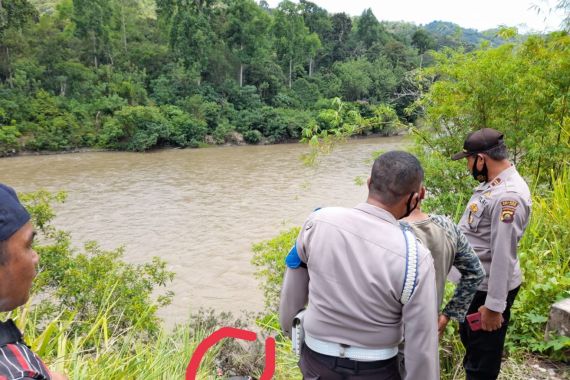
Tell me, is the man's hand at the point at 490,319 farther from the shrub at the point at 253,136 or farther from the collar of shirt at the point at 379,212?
the shrub at the point at 253,136

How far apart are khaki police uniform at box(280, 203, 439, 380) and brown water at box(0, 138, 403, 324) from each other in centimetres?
448

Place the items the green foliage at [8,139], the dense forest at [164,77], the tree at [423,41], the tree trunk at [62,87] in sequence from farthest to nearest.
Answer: the tree at [423,41]
the tree trunk at [62,87]
the dense forest at [164,77]
the green foliage at [8,139]

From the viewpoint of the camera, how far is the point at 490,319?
213 centimetres

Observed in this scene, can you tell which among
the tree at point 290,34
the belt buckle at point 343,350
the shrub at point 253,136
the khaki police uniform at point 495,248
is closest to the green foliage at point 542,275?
the khaki police uniform at point 495,248

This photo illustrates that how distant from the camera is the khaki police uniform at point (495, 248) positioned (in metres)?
2.10

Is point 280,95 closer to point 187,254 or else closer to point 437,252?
point 187,254

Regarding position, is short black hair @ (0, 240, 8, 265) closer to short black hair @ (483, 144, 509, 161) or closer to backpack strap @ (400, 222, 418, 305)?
backpack strap @ (400, 222, 418, 305)

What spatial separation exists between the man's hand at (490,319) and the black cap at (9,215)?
6.32 feet

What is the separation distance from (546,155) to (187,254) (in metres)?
7.22

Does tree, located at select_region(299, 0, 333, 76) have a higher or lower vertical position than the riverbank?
higher

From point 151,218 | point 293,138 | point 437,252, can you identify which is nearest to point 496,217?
point 437,252

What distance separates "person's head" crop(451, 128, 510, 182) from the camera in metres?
2.28

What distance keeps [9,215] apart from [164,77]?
1227 inches

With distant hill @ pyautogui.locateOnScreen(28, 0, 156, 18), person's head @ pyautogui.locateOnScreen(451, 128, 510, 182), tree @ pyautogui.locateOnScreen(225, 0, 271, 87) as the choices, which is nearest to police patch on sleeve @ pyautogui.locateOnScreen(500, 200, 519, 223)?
person's head @ pyautogui.locateOnScreen(451, 128, 510, 182)
